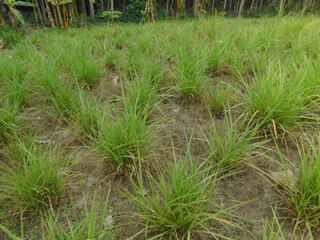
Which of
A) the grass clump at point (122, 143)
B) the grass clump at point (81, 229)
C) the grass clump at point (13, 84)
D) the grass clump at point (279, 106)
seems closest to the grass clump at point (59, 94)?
the grass clump at point (13, 84)

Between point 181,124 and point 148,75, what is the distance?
57 centimetres

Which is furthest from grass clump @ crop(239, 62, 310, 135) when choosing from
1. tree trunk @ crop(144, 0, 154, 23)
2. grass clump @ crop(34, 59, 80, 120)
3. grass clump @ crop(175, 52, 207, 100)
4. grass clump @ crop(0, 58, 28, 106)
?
tree trunk @ crop(144, 0, 154, 23)

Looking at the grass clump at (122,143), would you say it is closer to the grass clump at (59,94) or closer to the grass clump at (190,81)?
the grass clump at (59,94)

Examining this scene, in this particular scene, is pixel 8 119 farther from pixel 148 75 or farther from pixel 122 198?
pixel 148 75

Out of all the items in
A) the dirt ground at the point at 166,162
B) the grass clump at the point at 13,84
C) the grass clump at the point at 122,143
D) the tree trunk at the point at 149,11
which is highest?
the tree trunk at the point at 149,11

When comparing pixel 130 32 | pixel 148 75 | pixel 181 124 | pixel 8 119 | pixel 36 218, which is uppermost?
pixel 130 32

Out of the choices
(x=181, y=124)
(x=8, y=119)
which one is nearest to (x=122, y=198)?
(x=181, y=124)

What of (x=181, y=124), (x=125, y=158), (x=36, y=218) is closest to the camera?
(x=36, y=218)

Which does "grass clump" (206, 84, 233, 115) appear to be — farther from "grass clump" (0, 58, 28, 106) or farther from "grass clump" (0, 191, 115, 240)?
"grass clump" (0, 58, 28, 106)

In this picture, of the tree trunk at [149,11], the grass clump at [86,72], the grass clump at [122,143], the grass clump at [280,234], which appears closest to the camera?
the grass clump at [280,234]

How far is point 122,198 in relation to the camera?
0.99 m

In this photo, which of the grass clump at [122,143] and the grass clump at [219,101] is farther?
the grass clump at [219,101]

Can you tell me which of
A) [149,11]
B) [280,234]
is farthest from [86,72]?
[149,11]

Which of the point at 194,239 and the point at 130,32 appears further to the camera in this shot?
the point at 130,32
